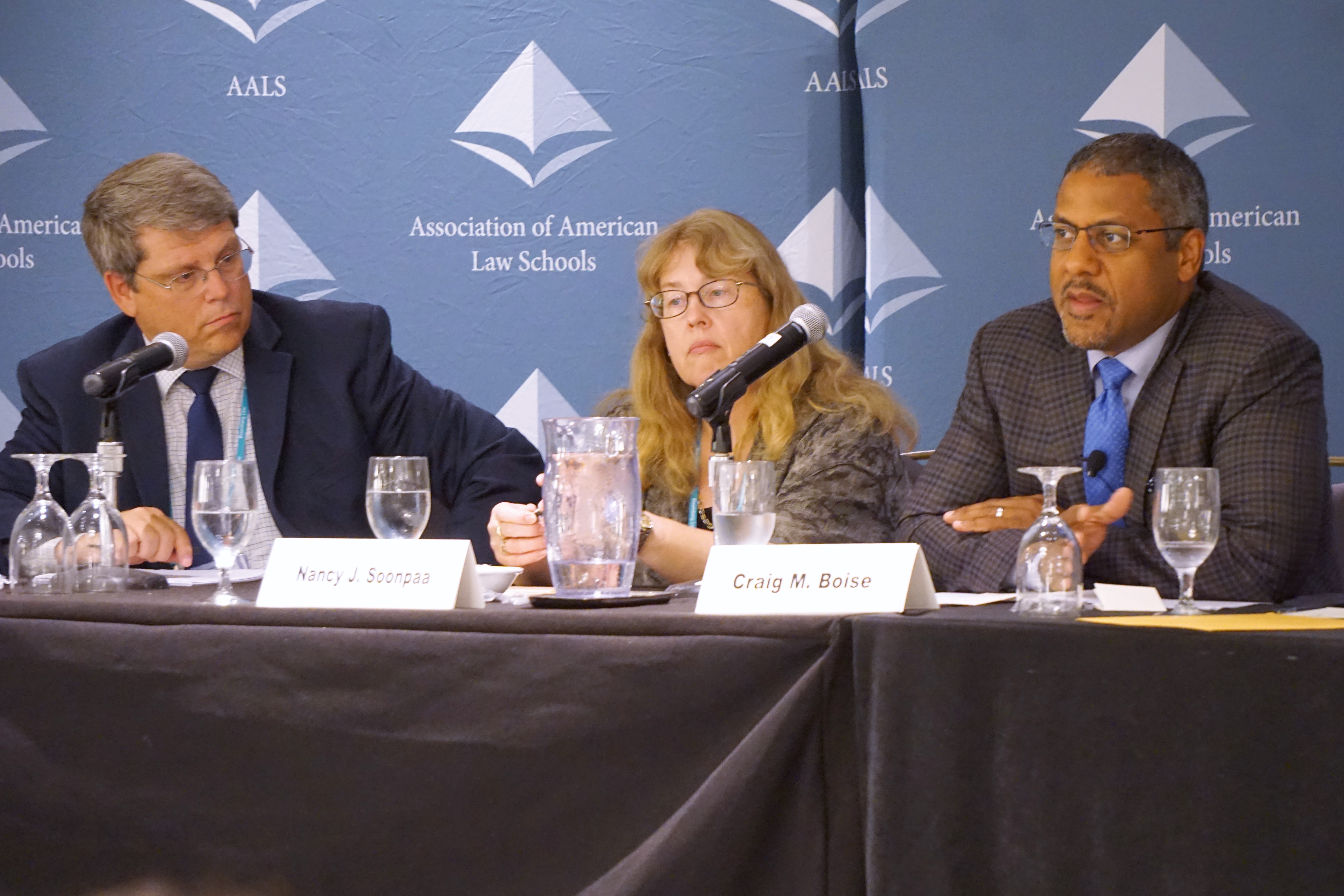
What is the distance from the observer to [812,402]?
2.35 metres

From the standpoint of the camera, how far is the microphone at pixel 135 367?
5.48 feet

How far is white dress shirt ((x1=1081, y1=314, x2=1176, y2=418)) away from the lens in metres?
2.21

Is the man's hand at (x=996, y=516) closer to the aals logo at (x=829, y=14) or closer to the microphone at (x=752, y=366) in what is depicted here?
the microphone at (x=752, y=366)

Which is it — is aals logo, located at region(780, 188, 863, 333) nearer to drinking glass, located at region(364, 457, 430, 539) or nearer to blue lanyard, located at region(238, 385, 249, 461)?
blue lanyard, located at region(238, 385, 249, 461)

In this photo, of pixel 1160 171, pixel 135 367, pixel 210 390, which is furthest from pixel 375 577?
pixel 1160 171

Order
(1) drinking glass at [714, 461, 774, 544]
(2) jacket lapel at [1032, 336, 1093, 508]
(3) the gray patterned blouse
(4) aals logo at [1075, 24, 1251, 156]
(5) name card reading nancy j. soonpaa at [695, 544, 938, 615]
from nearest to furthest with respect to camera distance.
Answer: (5) name card reading nancy j. soonpaa at [695, 544, 938, 615] < (1) drinking glass at [714, 461, 774, 544] < (3) the gray patterned blouse < (2) jacket lapel at [1032, 336, 1093, 508] < (4) aals logo at [1075, 24, 1251, 156]

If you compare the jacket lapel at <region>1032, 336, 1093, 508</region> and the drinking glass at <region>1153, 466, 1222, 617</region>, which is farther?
the jacket lapel at <region>1032, 336, 1093, 508</region>

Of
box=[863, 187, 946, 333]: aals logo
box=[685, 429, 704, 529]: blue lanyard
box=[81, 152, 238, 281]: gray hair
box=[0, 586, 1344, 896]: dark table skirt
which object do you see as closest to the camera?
box=[0, 586, 1344, 896]: dark table skirt

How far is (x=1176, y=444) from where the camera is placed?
2.09 metres

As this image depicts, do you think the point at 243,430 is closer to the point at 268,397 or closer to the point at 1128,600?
the point at 268,397

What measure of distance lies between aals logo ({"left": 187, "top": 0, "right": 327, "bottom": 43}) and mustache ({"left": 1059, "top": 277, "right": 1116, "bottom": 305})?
2.20 metres

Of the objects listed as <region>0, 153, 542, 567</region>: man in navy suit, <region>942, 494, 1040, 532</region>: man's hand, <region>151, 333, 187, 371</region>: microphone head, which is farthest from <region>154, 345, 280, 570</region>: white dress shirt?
<region>942, 494, 1040, 532</region>: man's hand

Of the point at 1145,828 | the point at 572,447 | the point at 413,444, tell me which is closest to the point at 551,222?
the point at 413,444

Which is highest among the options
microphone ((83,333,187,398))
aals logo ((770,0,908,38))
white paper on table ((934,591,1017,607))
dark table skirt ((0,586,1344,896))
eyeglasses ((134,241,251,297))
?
aals logo ((770,0,908,38))
